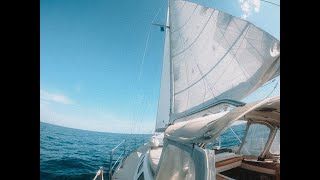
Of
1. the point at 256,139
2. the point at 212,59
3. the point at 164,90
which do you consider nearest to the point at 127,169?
the point at 256,139

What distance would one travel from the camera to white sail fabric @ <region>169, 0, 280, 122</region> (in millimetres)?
5207

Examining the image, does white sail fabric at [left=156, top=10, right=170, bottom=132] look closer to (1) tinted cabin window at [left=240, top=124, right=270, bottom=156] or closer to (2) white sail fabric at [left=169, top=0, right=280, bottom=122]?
(2) white sail fabric at [left=169, top=0, right=280, bottom=122]

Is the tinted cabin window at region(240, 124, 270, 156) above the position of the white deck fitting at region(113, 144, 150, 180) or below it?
above

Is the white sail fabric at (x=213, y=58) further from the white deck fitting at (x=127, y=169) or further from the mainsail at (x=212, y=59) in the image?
the white deck fitting at (x=127, y=169)

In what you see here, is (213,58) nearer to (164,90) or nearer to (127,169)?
(127,169)

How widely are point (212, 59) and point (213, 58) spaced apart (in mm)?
46

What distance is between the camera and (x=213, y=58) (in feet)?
21.8

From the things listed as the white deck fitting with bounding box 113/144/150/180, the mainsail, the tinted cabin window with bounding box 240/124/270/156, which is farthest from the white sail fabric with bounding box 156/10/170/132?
the tinted cabin window with bounding box 240/124/270/156

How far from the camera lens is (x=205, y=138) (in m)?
2.78

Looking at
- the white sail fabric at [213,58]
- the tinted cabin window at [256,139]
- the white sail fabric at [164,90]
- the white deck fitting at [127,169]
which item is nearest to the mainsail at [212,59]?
the white sail fabric at [213,58]
